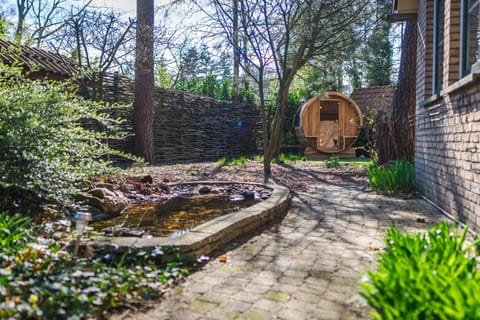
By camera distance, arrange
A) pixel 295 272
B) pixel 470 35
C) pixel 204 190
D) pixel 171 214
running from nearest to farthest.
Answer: pixel 295 272
pixel 470 35
pixel 171 214
pixel 204 190

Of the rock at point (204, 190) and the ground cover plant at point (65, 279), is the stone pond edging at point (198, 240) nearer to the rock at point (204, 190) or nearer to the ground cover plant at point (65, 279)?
the ground cover plant at point (65, 279)

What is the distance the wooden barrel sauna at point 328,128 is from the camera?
12.6 m

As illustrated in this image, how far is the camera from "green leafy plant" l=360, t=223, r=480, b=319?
1421mm

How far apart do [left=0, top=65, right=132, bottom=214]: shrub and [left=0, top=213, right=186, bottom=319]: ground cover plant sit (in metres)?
0.56

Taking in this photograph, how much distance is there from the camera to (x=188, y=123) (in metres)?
10.7

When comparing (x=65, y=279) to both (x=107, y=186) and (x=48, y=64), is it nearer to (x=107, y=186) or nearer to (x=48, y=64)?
(x=107, y=186)

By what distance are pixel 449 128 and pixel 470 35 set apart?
0.85 meters

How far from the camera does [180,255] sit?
2.54 metres

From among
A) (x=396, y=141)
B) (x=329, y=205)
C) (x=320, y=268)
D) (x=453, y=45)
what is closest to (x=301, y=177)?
(x=396, y=141)

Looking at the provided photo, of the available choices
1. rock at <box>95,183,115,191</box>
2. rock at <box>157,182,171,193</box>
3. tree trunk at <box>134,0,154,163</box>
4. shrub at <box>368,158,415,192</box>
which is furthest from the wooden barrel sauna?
rock at <box>95,183,115,191</box>

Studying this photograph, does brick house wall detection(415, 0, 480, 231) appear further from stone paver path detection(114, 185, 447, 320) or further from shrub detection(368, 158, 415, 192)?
stone paver path detection(114, 185, 447, 320)

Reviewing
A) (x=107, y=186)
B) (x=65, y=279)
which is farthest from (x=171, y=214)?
(x=65, y=279)

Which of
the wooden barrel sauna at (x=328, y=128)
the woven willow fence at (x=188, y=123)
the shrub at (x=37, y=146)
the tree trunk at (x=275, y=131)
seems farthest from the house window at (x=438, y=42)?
the wooden barrel sauna at (x=328, y=128)

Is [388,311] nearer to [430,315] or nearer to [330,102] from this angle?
[430,315]
